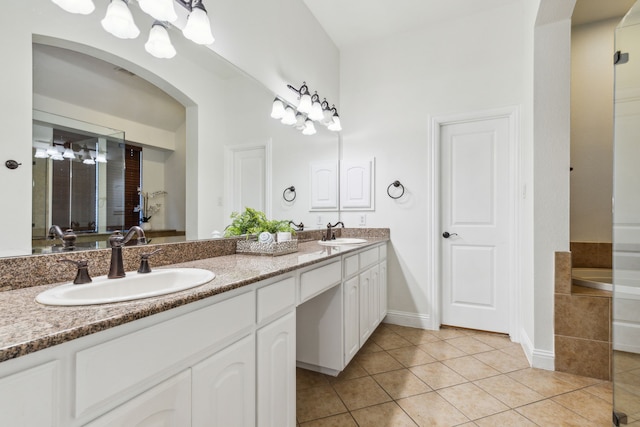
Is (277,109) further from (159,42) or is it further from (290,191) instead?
(159,42)

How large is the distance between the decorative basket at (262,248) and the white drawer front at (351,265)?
0.38 metres

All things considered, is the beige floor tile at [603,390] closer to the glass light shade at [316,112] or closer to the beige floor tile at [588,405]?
the beige floor tile at [588,405]

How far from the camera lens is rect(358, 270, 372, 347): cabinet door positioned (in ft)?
7.20

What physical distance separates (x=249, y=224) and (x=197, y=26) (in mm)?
1050

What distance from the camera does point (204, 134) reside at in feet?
5.27

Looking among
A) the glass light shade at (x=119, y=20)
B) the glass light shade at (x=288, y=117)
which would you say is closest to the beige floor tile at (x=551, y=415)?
the glass light shade at (x=288, y=117)

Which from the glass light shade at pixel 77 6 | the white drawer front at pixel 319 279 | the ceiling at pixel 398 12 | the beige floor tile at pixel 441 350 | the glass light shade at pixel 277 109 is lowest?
the beige floor tile at pixel 441 350

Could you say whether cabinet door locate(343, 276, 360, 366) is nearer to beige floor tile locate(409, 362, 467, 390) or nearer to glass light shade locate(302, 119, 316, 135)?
beige floor tile locate(409, 362, 467, 390)

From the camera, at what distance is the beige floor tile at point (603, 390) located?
68.4 inches

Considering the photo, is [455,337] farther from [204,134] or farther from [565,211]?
[204,134]

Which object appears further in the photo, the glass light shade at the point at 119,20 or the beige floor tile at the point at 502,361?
the beige floor tile at the point at 502,361

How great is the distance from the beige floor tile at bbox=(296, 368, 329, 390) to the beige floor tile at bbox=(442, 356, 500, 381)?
0.91 meters

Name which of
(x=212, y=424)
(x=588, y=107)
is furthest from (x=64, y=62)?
(x=588, y=107)

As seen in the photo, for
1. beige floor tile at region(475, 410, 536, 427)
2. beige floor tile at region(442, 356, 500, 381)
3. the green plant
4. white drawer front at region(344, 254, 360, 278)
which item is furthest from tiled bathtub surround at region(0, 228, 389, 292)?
beige floor tile at region(442, 356, 500, 381)
